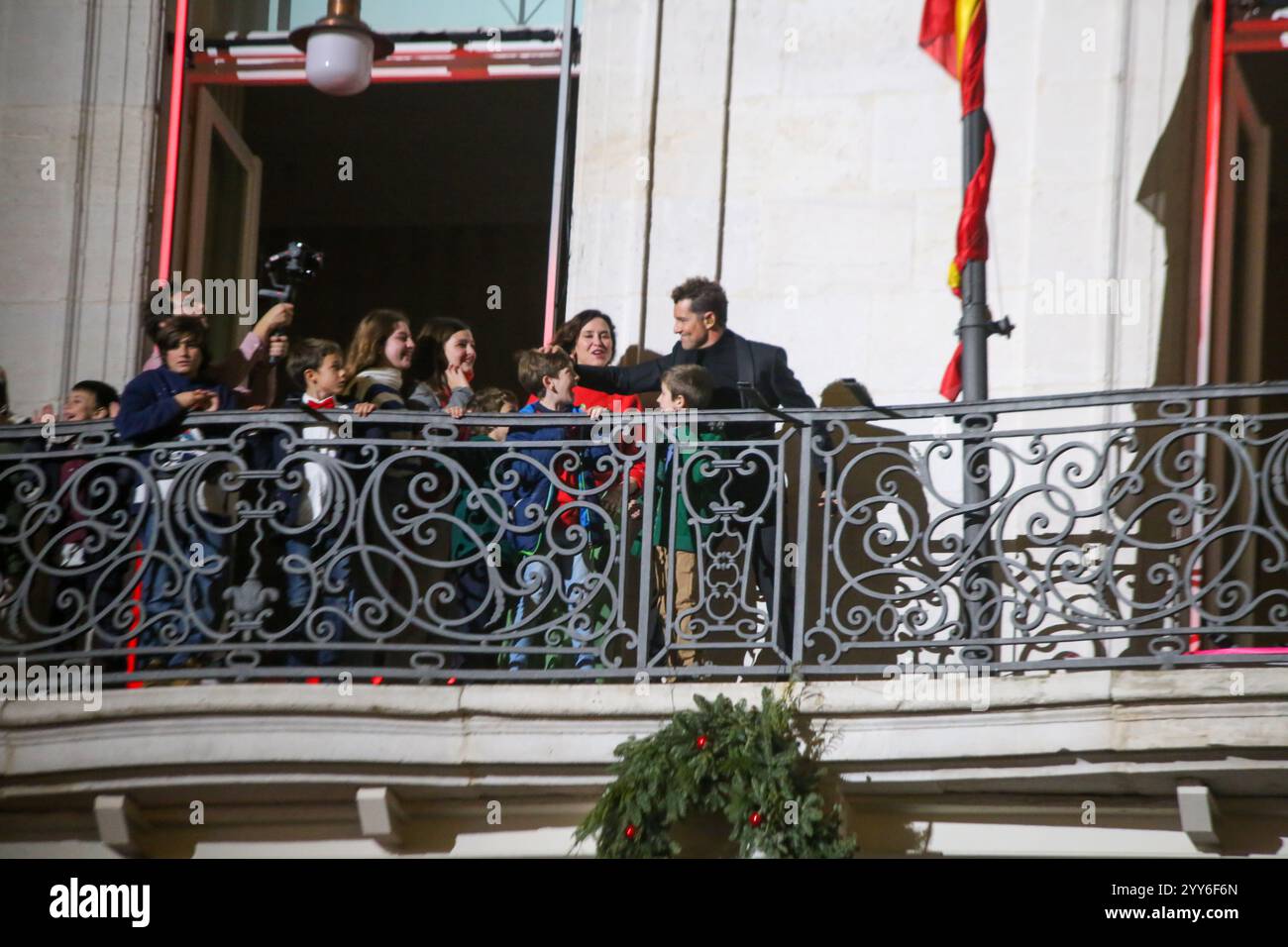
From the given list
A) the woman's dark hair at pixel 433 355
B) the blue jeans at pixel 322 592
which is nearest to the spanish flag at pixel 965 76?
the woman's dark hair at pixel 433 355

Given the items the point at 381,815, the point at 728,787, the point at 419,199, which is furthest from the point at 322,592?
the point at 419,199

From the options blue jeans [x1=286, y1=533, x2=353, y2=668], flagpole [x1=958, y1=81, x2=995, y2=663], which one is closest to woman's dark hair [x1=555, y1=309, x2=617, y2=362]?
blue jeans [x1=286, y1=533, x2=353, y2=668]

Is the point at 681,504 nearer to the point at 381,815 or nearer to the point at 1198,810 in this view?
the point at 381,815

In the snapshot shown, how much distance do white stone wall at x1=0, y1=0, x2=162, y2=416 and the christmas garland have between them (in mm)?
3333

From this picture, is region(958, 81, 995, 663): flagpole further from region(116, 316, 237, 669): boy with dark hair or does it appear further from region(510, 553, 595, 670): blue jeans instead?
region(116, 316, 237, 669): boy with dark hair

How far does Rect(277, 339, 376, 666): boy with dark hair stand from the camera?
845 cm

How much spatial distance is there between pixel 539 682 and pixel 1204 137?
3507 mm

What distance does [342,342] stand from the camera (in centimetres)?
1527

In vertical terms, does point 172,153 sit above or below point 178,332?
above

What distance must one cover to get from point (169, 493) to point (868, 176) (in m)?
3.11

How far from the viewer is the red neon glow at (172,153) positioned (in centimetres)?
1037

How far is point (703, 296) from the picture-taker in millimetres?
9023

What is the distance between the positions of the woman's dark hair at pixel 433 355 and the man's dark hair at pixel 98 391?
1172mm
